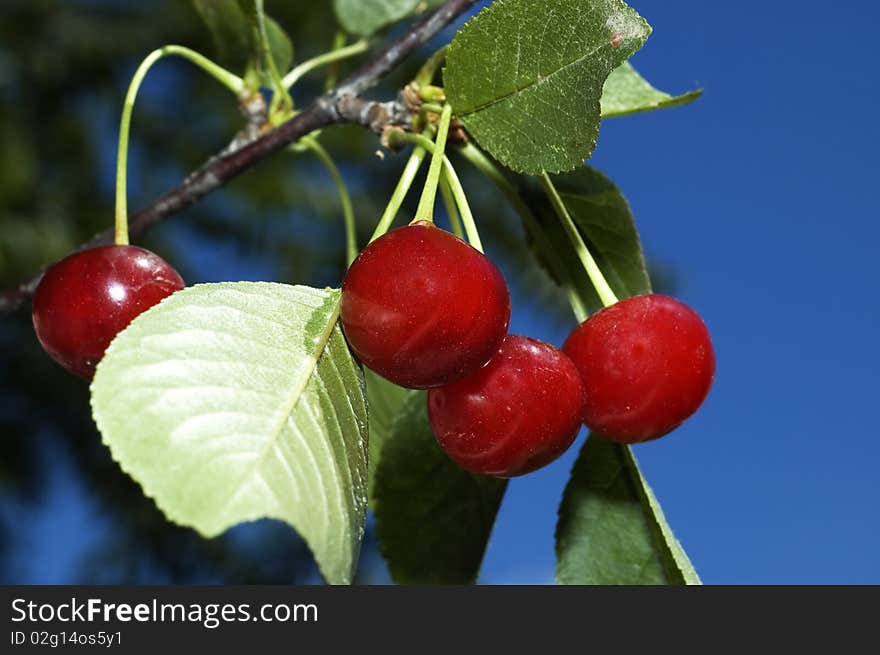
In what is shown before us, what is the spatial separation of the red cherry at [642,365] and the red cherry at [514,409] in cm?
4

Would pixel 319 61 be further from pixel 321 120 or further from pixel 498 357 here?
pixel 498 357

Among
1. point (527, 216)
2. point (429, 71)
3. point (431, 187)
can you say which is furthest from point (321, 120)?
point (431, 187)

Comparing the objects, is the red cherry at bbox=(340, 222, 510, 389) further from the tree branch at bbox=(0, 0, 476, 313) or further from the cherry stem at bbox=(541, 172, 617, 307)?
the tree branch at bbox=(0, 0, 476, 313)

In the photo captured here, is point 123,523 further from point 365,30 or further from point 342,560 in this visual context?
point 342,560

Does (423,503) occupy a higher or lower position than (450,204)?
lower

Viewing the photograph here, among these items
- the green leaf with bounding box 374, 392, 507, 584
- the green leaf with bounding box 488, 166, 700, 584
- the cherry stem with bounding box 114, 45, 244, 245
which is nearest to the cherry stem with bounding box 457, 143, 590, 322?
the green leaf with bounding box 488, 166, 700, 584

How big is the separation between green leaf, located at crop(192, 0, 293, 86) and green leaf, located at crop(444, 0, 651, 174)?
18.3 inches

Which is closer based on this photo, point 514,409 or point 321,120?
point 514,409

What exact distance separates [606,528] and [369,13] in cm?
75

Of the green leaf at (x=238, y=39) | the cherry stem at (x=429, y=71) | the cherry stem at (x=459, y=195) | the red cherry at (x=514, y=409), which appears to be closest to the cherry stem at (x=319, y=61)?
the green leaf at (x=238, y=39)

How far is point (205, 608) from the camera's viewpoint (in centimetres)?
101

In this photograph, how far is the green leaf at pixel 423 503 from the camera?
1.03 metres

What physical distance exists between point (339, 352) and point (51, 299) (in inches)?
11.4

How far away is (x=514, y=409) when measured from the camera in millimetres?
676
